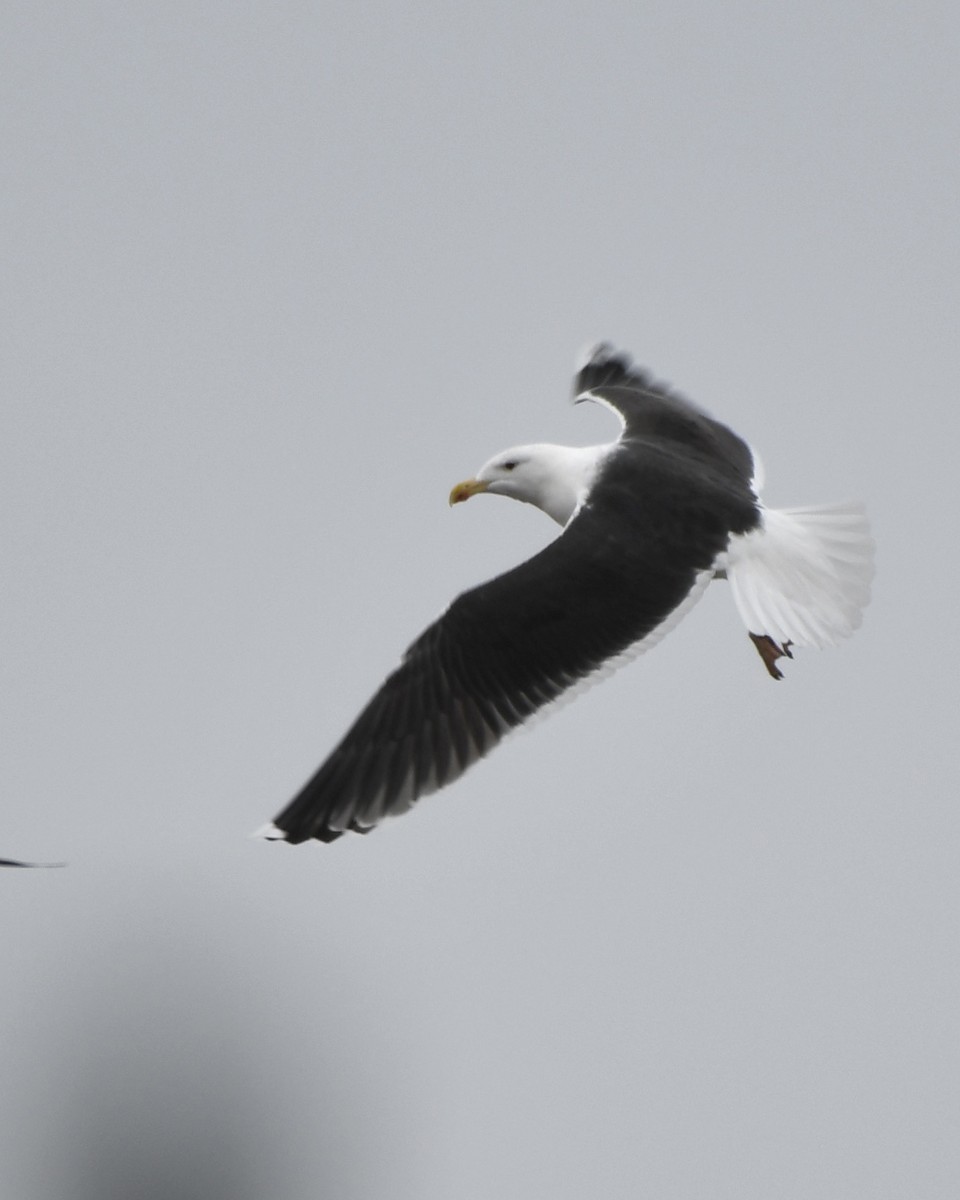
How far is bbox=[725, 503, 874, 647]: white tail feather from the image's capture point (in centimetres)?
518

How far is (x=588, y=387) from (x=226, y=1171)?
551 cm

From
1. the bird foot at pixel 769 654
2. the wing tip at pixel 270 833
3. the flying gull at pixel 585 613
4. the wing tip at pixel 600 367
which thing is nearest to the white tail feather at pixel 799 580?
the flying gull at pixel 585 613

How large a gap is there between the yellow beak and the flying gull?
861 millimetres

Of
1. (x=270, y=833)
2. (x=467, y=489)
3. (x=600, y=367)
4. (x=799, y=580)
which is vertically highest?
(x=600, y=367)

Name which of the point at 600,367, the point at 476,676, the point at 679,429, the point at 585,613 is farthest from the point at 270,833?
the point at 600,367

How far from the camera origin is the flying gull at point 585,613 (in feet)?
15.6

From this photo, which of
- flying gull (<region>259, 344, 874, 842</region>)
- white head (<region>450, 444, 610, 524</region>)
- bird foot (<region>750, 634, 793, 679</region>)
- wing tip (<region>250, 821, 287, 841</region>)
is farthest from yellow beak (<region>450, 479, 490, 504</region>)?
wing tip (<region>250, 821, 287, 841</region>)

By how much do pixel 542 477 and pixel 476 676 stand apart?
4.28 ft

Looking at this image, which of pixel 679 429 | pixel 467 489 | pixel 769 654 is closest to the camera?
pixel 769 654

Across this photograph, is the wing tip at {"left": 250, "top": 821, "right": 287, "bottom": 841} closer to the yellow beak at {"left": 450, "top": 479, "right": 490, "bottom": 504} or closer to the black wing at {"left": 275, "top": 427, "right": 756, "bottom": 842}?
the black wing at {"left": 275, "top": 427, "right": 756, "bottom": 842}

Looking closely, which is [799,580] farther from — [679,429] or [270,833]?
[270,833]

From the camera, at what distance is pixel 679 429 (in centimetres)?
604

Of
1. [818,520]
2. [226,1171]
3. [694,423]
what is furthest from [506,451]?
[226,1171]

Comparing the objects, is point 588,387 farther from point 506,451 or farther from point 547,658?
point 547,658
